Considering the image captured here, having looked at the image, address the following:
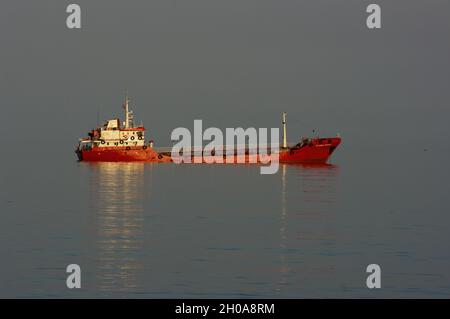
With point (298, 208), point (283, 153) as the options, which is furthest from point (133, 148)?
point (298, 208)

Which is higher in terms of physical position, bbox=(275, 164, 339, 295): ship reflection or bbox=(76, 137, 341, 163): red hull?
bbox=(76, 137, 341, 163): red hull

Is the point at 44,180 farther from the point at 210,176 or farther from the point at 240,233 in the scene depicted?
the point at 240,233

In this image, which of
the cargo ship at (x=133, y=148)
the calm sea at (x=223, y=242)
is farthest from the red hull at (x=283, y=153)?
the calm sea at (x=223, y=242)

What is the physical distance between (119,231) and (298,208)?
17.3 meters

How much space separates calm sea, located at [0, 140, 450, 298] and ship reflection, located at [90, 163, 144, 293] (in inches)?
2.8

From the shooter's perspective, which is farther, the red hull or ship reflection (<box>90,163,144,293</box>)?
the red hull

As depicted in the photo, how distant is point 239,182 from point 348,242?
48.3 metres

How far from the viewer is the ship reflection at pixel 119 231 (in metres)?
34.7

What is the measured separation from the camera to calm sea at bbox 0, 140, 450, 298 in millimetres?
33750

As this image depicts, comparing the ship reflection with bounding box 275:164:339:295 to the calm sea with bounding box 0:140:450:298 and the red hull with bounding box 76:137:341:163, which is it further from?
the red hull with bounding box 76:137:341:163

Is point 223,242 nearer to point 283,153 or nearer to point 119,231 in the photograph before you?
point 119,231

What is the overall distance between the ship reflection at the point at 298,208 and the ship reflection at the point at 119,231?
5759mm

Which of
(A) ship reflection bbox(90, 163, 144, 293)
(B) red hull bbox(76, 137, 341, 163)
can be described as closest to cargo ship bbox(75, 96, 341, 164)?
(B) red hull bbox(76, 137, 341, 163)

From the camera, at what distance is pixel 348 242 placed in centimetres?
4544
